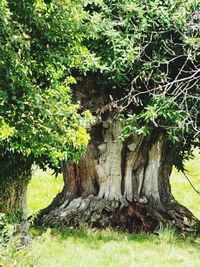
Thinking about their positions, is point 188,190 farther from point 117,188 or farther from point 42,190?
point 117,188

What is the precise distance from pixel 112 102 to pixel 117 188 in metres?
1.63

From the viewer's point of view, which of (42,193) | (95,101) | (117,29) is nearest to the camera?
(117,29)

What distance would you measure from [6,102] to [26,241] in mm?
2012

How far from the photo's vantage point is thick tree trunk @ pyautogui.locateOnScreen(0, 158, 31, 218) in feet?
23.8

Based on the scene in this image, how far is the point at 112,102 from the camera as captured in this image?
9039mm

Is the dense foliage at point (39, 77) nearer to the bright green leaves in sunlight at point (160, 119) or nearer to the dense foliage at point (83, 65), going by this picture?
the dense foliage at point (83, 65)

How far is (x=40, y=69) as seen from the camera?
637 centimetres

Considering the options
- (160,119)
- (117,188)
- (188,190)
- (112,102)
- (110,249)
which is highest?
(112,102)

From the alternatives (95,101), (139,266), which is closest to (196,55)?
(95,101)

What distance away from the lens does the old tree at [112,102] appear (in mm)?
6215

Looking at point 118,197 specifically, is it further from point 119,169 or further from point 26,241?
point 26,241

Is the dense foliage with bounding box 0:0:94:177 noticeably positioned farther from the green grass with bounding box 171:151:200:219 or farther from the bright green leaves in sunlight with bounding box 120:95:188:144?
the green grass with bounding box 171:151:200:219

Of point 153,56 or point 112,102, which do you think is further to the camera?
point 112,102

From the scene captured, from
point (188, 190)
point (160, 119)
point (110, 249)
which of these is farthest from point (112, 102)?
point (188, 190)
